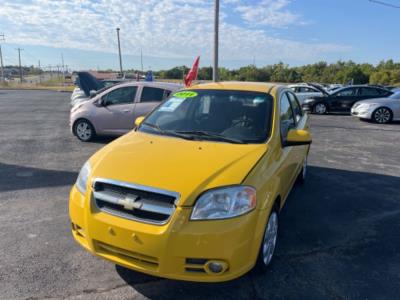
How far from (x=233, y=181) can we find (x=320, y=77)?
2684 inches

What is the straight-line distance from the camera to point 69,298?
2.74 m

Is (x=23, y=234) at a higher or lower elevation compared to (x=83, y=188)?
lower

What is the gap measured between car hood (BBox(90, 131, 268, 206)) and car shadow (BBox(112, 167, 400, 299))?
96 centimetres

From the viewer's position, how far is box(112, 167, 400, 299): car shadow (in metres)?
2.88

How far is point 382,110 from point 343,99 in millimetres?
3315

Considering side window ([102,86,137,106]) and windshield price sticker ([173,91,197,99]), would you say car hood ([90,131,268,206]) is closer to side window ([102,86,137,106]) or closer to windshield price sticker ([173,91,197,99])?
windshield price sticker ([173,91,197,99])

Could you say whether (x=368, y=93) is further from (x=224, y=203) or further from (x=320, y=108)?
(x=224, y=203)

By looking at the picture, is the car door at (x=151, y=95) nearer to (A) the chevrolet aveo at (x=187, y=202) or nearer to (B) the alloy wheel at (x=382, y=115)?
(A) the chevrolet aveo at (x=187, y=202)

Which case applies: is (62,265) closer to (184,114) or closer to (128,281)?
(128,281)

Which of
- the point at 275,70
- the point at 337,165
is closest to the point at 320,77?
the point at 275,70

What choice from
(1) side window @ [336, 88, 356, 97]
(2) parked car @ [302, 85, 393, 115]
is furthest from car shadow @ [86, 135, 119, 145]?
(1) side window @ [336, 88, 356, 97]

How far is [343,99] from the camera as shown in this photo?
674 inches

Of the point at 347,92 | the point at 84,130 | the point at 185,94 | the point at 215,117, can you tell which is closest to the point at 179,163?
the point at 215,117

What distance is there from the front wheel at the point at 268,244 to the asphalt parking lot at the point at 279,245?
12cm
